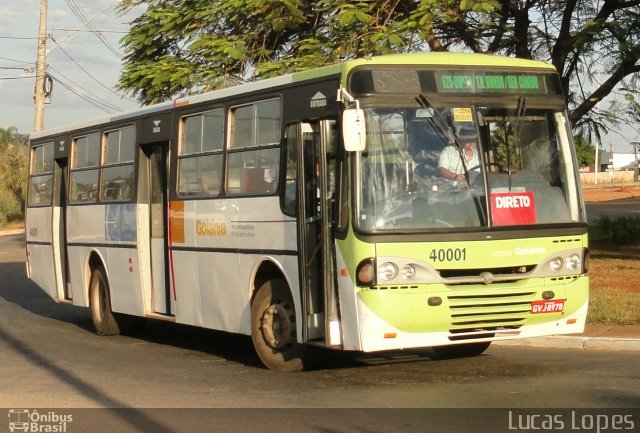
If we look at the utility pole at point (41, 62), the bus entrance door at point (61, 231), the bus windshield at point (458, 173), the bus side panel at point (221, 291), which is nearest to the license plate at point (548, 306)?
the bus windshield at point (458, 173)

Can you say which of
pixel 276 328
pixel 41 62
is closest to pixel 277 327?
pixel 276 328

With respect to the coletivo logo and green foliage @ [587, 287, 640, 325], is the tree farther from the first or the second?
the coletivo logo

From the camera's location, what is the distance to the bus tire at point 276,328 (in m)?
10.9

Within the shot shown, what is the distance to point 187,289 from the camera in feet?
41.8

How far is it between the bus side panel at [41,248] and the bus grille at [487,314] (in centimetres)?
888

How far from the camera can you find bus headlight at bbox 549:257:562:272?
10.0 m

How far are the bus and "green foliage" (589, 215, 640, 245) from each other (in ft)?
45.7

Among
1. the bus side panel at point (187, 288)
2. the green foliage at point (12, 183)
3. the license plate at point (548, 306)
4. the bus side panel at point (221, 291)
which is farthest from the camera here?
the green foliage at point (12, 183)

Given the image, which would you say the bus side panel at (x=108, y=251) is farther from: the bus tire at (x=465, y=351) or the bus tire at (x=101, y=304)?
the bus tire at (x=465, y=351)

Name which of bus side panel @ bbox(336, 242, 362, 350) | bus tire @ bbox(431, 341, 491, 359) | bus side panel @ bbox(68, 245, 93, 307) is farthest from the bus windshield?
bus side panel @ bbox(68, 245, 93, 307)

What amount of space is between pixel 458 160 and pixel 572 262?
1476 mm

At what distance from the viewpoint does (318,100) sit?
33.8ft

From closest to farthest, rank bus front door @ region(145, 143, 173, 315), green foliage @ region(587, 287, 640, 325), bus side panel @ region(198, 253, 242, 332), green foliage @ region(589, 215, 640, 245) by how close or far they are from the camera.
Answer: bus side panel @ region(198, 253, 242, 332), bus front door @ region(145, 143, 173, 315), green foliage @ region(587, 287, 640, 325), green foliage @ region(589, 215, 640, 245)

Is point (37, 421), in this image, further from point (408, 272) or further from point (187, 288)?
point (187, 288)
